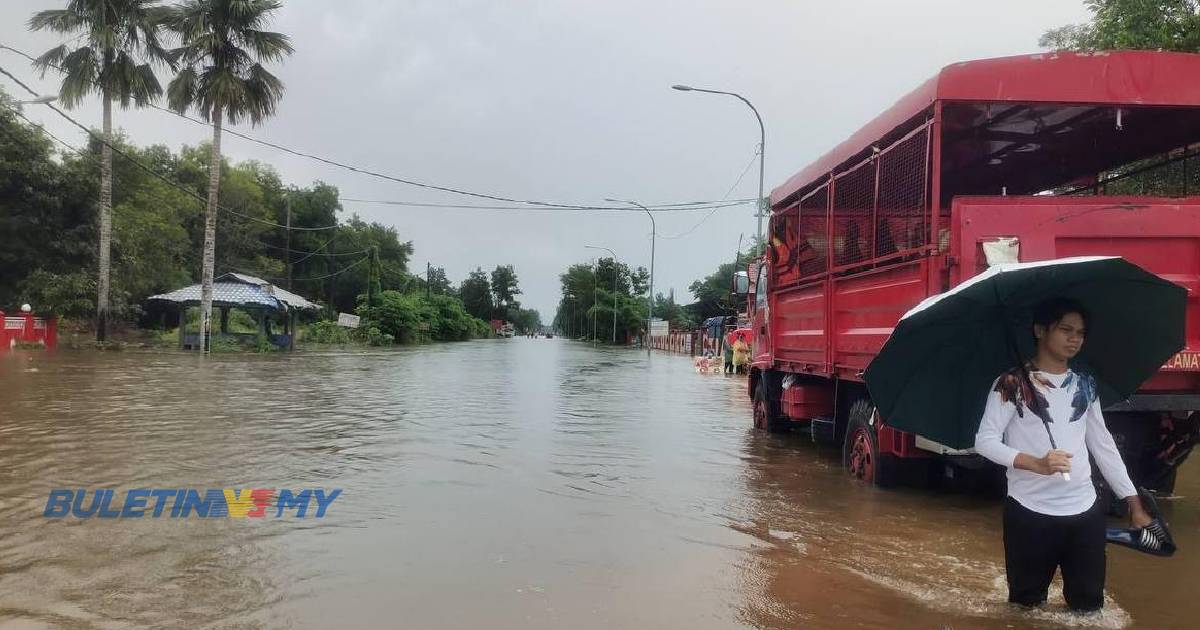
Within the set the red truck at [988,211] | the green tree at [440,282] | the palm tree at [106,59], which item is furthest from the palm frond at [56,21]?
the green tree at [440,282]

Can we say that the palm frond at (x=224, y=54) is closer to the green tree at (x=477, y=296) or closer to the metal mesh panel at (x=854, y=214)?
the metal mesh panel at (x=854, y=214)

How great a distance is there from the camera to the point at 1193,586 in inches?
169

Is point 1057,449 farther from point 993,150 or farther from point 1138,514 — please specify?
point 993,150

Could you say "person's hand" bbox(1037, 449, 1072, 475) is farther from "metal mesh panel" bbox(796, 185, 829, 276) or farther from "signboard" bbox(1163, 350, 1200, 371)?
"metal mesh panel" bbox(796, 185, 829, 276)

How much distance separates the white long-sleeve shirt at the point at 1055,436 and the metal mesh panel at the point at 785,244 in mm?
5407

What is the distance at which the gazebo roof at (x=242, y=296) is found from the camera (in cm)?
3088

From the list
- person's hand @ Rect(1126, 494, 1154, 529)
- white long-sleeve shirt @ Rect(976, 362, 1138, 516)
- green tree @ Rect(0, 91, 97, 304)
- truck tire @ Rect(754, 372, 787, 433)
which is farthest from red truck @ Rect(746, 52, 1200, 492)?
green tree @ Rect(0, 91, 97, 304)

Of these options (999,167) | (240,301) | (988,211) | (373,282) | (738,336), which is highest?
(373,282)

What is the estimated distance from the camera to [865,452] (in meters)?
6.86

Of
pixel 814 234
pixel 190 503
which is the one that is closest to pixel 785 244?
pixel 814 234

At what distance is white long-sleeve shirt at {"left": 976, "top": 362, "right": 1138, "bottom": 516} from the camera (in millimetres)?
3131

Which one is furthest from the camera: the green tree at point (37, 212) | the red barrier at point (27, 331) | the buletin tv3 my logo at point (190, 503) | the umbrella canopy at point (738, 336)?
the green tree at point (37, 212)

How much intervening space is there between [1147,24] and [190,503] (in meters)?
13.5

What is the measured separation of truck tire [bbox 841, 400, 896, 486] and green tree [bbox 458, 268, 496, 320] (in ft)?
384
